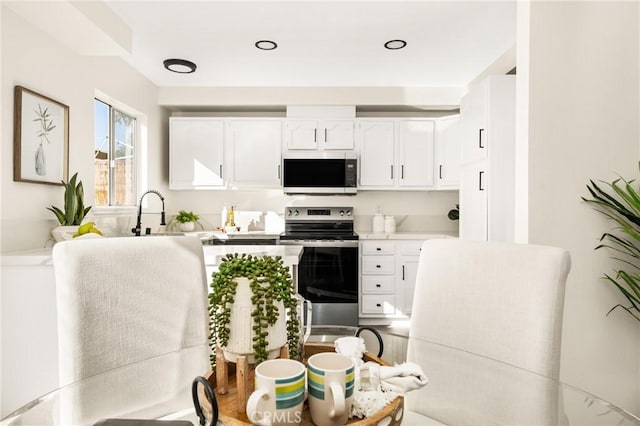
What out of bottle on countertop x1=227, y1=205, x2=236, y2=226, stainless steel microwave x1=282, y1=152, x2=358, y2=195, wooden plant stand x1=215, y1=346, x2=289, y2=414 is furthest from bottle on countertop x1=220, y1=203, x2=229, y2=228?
wooden plant stand x1=215, y1=346, x2=289, y2=414

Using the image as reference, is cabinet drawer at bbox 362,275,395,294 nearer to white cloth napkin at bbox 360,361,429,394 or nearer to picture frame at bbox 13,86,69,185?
picture frame at bbox 13,86,69,185

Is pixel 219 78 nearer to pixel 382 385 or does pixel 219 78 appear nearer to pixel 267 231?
pixel 267 231

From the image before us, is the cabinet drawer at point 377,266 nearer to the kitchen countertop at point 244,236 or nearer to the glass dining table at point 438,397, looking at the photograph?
the kitchen countertop at point 244,236

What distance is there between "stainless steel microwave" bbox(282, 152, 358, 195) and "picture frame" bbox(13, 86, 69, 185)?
2041 millimetres

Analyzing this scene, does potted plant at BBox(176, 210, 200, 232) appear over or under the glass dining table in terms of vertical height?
over

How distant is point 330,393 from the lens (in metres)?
0.61

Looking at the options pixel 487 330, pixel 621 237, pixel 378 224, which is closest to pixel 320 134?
pixel 378 224

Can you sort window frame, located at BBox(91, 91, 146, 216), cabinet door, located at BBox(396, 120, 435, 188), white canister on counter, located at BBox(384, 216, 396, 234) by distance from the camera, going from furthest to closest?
white canister on counter, located at BBox(384, 216, 396, 234), cabinet door, located at BBox(396, 120, 435, 188), window frame, located at BBox(91, 91, 146, 216)

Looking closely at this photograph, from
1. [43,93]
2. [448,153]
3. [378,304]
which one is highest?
[43,93]

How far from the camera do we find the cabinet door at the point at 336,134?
163 inches

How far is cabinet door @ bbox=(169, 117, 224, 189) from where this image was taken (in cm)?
418


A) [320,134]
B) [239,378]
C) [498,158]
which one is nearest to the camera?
[239,378]

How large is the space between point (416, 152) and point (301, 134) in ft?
4.18

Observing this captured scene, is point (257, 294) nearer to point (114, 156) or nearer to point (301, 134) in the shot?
point (114, 156)
